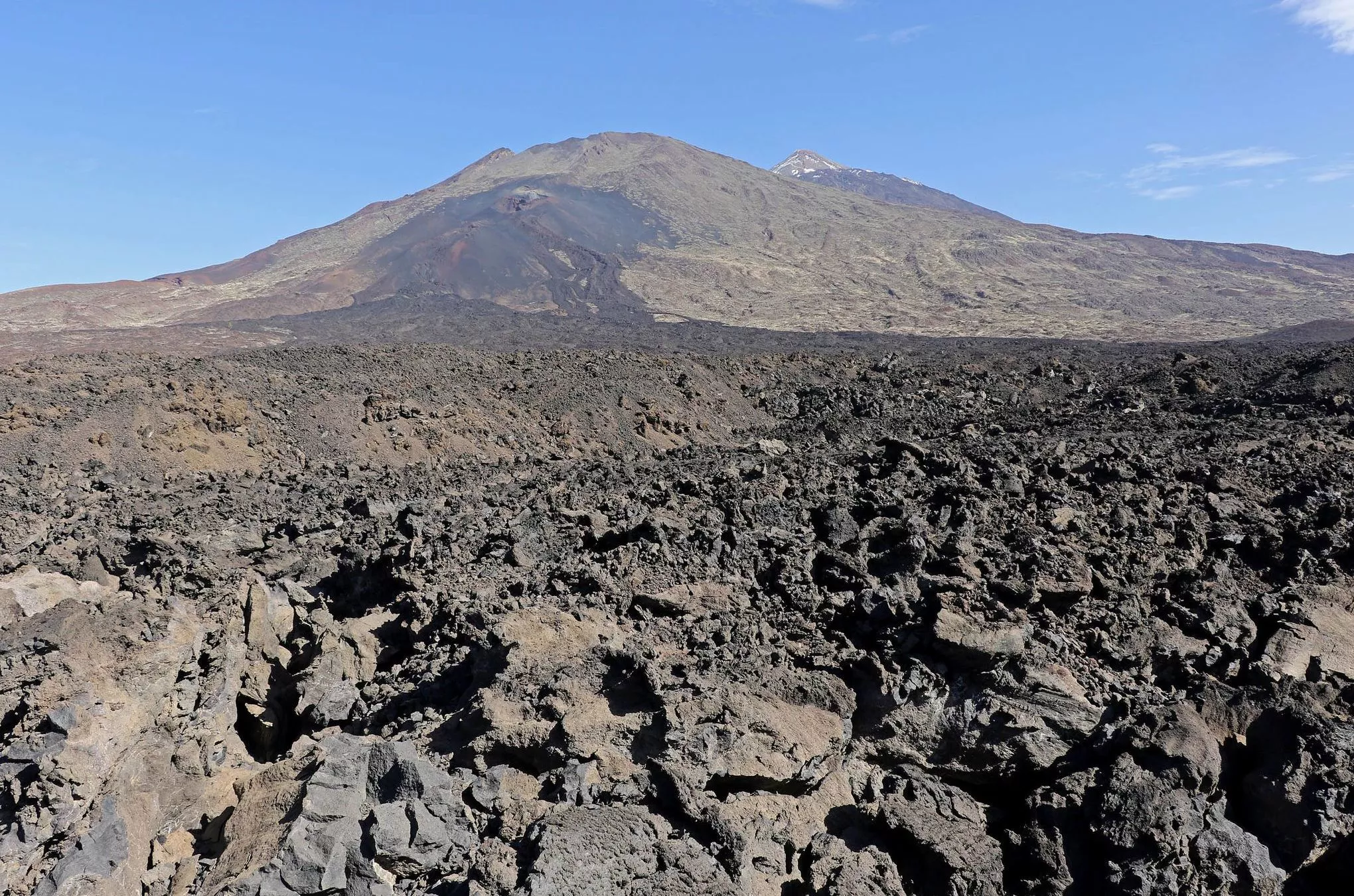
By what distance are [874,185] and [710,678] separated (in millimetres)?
109374

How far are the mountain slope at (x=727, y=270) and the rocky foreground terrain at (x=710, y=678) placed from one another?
97.8ft

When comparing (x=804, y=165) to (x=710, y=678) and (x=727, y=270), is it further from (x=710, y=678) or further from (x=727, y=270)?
Answer: (x=710, y=678)

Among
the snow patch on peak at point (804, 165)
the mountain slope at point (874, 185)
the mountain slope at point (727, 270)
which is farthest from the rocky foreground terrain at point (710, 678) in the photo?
the snow patch on peak at point (804, 165)

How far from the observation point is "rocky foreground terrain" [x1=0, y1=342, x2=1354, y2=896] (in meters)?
4.23

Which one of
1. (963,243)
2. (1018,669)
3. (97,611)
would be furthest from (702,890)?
(963,243)

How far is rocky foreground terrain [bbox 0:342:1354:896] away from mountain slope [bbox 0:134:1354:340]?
29801mm

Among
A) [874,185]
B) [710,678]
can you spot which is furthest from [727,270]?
[874,185]

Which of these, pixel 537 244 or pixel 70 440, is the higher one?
pixel 537 244

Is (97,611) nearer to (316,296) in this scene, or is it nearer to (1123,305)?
(316,296)

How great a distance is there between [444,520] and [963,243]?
2193 inches

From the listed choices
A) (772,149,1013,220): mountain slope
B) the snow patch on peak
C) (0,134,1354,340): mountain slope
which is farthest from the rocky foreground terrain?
the snow patch on peak

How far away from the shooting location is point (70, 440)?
41.2ft

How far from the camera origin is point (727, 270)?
50156 mm

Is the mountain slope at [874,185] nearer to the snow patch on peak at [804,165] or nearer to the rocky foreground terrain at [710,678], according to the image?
the snow patch on peak at [804,165]
